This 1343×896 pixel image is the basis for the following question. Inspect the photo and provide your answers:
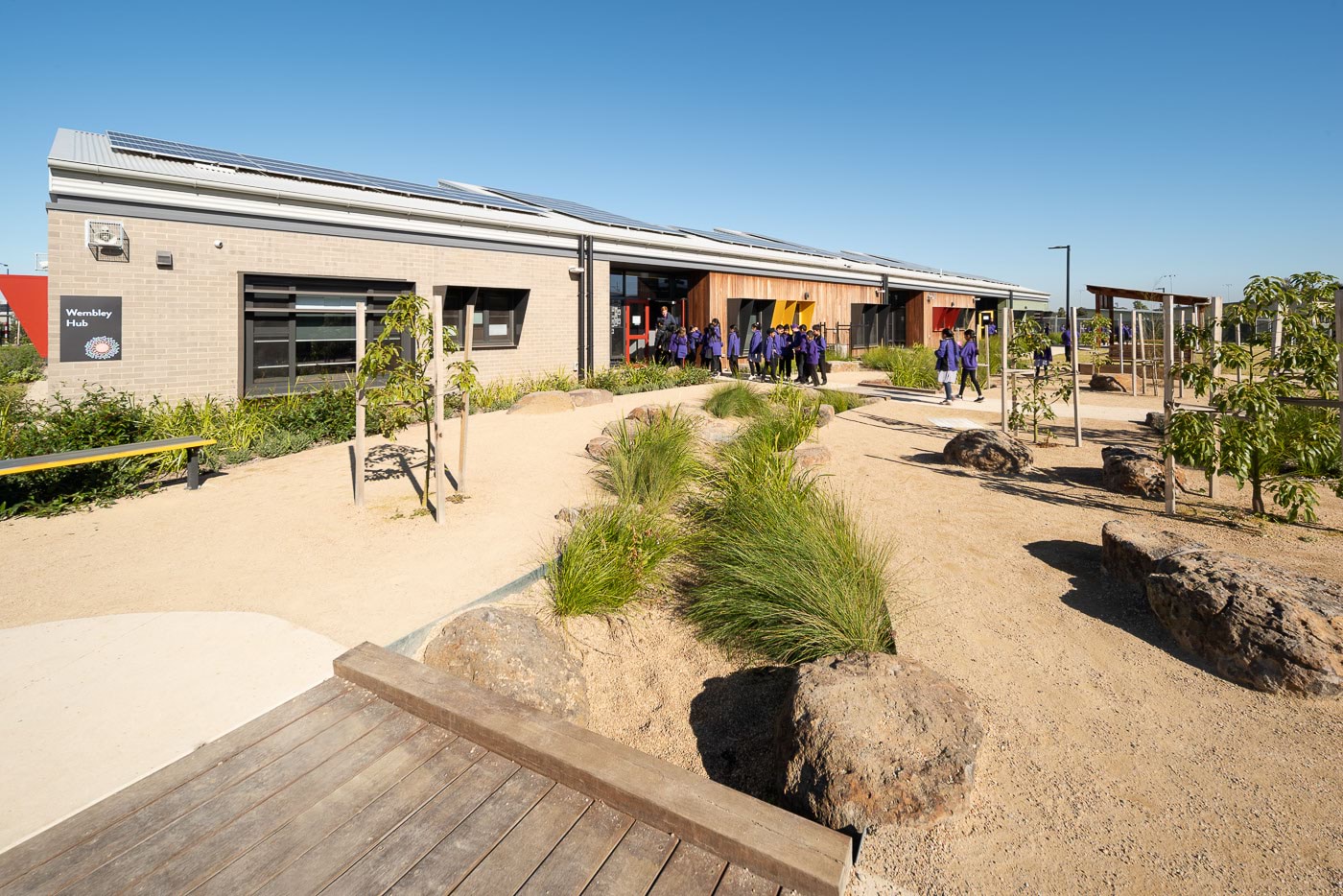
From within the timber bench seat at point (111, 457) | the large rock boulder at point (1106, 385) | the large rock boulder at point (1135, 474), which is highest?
the large rock boulder at point (1106, 385)

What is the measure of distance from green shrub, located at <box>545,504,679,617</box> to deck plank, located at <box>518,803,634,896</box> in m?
2.20

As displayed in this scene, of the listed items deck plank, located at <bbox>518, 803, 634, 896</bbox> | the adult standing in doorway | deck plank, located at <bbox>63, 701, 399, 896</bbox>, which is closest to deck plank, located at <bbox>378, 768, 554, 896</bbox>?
deck plank, located at <bbox>518, 803, 634, 896</bbox>

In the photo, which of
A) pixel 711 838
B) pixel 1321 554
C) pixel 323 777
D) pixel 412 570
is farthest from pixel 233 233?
pixel 1321 554

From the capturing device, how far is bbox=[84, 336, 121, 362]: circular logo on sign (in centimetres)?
955

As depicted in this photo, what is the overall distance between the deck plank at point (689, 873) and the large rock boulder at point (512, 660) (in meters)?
1.42

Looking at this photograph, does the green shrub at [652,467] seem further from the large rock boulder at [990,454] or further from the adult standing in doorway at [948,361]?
the adult standing in doorway at [948,361]

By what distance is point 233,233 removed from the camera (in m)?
10.8

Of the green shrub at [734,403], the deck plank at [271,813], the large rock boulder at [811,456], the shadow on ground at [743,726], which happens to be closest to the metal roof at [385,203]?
the green shrub at [734,403]

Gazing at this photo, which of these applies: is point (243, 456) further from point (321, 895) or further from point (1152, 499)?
point (1152, 499)

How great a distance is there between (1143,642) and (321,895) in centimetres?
458

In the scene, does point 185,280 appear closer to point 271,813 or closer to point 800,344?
point 271,813

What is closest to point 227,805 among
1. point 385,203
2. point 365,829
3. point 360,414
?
point 365,829

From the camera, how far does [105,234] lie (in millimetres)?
9484

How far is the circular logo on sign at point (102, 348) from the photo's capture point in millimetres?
9555
